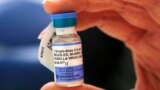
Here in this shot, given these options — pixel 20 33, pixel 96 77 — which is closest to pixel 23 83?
pixel 20 33

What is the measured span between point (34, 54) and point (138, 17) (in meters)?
0.30

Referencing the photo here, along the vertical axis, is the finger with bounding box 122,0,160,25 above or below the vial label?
above

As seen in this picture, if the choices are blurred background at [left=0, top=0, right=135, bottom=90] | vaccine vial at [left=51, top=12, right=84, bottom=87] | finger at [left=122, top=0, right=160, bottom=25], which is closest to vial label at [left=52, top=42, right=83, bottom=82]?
vaccine vial at [left=51, top=12, right=84, bottom=87]

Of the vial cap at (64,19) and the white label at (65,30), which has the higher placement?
the vial cap at (64,19)

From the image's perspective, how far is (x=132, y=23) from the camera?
40 cm

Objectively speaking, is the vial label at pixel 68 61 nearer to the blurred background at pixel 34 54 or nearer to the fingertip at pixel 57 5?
the fingertip at pixel 57 5

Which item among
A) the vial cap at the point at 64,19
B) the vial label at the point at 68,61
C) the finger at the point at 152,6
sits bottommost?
the vial label at the point at 68,61

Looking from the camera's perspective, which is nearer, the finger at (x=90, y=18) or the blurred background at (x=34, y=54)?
the finger at (x=90, y=18)

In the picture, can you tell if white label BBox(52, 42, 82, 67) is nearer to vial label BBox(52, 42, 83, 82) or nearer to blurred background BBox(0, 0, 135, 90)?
vial label BBox(52, 42, 83, 82)

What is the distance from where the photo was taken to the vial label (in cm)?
37

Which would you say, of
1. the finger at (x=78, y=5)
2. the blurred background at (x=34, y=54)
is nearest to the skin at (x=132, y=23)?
the finger at (x=78, y=5)

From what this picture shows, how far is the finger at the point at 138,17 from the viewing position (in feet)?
1.26

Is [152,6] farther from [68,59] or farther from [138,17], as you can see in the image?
[68,59]

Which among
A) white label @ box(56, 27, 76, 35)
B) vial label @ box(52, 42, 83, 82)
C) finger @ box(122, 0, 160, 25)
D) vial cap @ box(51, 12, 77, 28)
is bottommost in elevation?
vial label @ box(52, 42, 83, 82)
